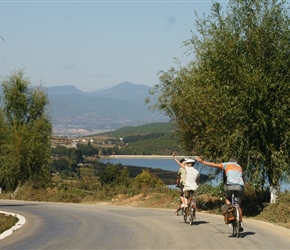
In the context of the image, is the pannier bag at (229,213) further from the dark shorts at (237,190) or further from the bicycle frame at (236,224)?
the dark shorts at (237,190)

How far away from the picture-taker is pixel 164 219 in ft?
61.6

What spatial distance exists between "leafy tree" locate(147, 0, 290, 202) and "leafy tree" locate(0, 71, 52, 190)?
85.8ft

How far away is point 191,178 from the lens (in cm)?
1725

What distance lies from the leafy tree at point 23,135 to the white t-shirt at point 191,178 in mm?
31267

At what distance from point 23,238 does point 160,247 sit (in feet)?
12.7

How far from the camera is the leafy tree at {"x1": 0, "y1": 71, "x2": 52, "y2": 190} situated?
47.0 m

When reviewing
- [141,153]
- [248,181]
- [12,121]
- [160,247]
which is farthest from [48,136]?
[141,153]

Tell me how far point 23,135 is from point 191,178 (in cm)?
3197

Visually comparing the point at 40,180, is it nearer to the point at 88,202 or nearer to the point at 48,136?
the point at 48,136

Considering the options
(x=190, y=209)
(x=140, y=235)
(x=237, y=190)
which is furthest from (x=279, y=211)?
(x=140, y=235)

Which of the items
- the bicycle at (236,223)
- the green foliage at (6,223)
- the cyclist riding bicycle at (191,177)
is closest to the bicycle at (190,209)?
the cyclist riding bicycle at (191,177)

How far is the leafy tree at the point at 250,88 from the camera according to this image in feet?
69.3

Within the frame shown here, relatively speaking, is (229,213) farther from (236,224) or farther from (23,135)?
(23,135)

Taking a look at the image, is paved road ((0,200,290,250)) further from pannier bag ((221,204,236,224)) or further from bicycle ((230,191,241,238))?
pannier bag ((221,204,236,224))
